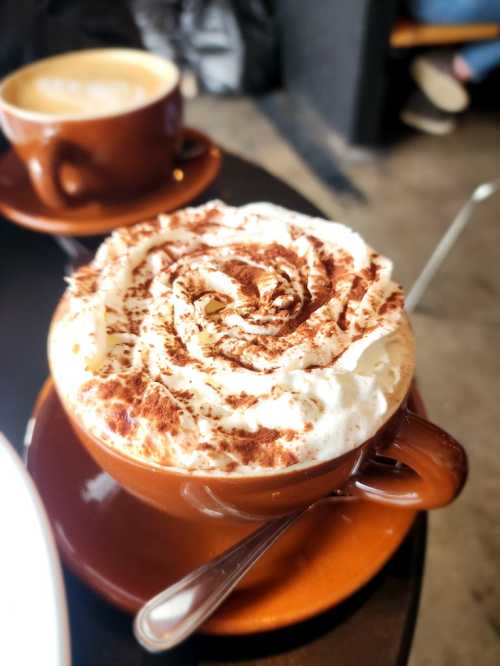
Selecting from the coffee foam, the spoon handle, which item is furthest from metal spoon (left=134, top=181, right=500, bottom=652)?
the coffee foam

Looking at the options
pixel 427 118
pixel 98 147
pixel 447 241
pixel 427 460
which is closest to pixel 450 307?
pixel 447 241

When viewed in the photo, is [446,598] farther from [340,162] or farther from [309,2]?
[309,2]

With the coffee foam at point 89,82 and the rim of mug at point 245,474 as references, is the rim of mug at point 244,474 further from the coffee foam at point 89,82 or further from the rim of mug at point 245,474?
the coffee foam at point 89,82

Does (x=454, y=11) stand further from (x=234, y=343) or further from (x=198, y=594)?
(x=198, y=594)

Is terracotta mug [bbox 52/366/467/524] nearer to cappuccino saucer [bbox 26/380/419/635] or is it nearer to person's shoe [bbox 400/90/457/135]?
cappuccino saucer [bbox 26/380/419/635]

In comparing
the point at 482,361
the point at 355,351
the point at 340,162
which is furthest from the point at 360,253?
the point at 340,162

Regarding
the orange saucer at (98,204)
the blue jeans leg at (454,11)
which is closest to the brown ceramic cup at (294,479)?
the orange saucer at (98,204)
